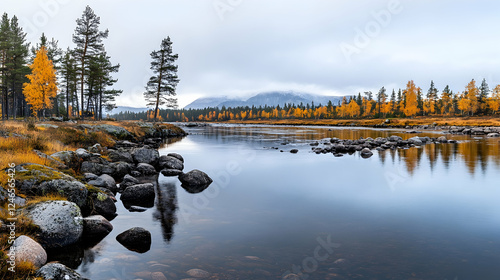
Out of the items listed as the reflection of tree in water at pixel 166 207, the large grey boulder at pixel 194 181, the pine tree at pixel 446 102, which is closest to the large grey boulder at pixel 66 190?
the reflection of tree in water at pixel 166 207

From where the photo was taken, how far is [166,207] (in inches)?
444

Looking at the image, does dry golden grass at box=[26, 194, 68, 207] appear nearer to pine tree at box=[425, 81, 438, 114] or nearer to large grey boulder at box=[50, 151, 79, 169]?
large grey boulder at box=[50, 151, 79, 169]

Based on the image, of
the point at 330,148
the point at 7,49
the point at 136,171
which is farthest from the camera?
the point at 7,49

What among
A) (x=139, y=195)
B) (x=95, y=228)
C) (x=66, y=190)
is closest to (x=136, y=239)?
(x=95, y=228)

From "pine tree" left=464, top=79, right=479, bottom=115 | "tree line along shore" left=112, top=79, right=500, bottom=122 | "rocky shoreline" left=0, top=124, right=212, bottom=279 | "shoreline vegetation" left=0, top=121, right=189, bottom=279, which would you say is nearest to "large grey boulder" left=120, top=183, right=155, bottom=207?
"rocky shoreline" left=0, top=124, right=212, bottom=279

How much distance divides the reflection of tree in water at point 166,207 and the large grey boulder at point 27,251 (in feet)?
10.1

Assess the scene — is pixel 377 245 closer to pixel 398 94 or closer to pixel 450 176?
pixel 450 176

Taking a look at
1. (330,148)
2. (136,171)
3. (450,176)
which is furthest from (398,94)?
(136,171)

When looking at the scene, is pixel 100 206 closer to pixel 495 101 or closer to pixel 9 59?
pixel 9 59

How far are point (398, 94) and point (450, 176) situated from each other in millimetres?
151549

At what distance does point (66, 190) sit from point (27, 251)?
362 cm

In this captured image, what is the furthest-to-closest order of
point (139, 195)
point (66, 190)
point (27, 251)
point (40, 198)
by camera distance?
point (139, 195) → point (66, 190) → point (40, 198) → point (27, 251)

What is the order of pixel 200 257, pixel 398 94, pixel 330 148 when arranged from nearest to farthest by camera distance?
pixel 200 257, pixel 330 148, pixel 398 94

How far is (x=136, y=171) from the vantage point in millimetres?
16859
